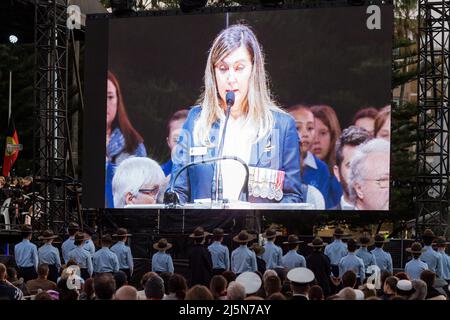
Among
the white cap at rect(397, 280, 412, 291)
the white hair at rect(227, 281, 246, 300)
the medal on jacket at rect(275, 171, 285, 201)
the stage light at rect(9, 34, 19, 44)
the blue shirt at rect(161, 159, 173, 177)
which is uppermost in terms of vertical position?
the stage light at rect(9, 34, 19, 44)

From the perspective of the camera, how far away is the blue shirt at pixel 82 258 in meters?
14.0

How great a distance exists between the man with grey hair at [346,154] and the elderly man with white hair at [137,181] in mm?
3673

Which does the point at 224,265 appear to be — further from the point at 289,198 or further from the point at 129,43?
the point at 129,43

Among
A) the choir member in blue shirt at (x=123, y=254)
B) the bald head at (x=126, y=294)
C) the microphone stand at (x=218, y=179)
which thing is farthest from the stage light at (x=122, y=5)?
the bald head at (x=126, y=294)

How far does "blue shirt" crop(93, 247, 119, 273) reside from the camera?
1371 centimetres

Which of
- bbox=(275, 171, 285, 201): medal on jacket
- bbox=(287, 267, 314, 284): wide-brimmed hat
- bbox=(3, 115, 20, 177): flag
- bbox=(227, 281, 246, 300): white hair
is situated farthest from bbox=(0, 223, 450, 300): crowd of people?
bbox=(3, 115, 20, 177): flag

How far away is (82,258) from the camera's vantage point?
1420 centimetres

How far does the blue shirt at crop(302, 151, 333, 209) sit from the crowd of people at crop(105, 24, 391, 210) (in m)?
0.02

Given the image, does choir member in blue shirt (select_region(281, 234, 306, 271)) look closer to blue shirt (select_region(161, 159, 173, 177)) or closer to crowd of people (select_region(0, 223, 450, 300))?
crowd of people (select_region(0, 223, 450, 300))

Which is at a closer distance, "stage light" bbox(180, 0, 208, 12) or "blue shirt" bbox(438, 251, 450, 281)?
"blue shirt" bbox(438, 251, 450, 281)

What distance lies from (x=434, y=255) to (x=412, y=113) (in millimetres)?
15545

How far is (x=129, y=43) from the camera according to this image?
19.8m

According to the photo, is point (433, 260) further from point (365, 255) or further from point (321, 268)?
point (321, 268)

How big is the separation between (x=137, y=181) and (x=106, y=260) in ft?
18.2
